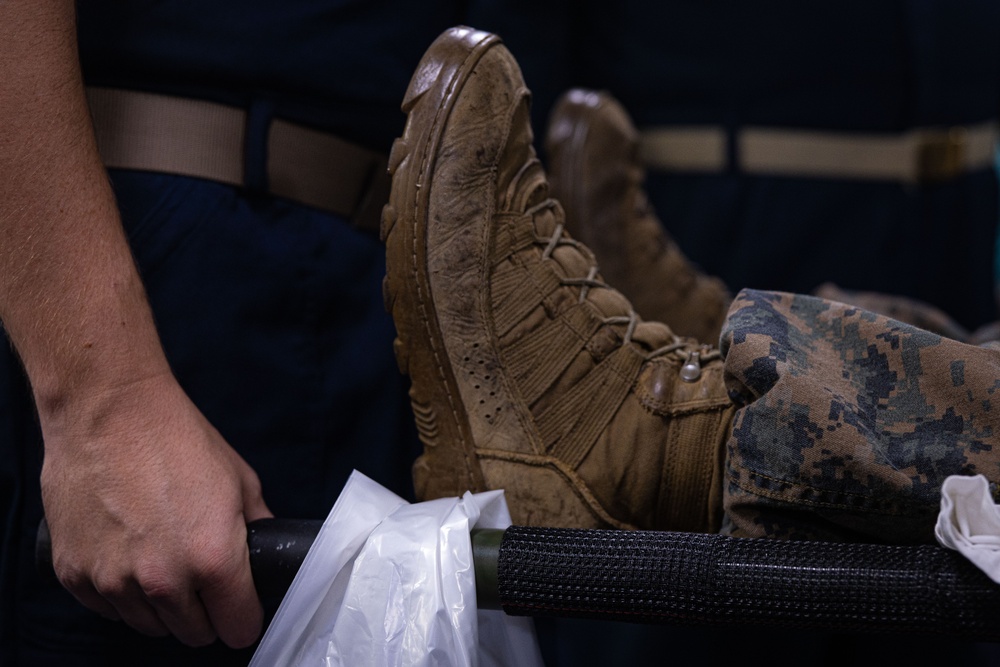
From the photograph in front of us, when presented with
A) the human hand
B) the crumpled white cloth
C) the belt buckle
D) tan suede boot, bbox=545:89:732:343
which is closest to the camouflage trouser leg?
the crumpled white cloth

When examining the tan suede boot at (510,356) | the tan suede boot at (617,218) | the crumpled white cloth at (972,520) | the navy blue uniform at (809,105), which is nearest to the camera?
the crumpled white cloth at (972,520)

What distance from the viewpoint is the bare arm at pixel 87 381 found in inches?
20.0

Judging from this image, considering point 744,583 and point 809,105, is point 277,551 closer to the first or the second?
point 744,583

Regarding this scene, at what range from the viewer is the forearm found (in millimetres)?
506

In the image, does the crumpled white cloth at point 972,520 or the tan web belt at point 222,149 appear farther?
the tan web belt at point 222,149

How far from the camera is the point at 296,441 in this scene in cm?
72

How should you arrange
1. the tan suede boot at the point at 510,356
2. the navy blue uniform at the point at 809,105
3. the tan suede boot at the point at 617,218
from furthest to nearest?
the navy blue uniform at the point at 809,105, the tan suede boot at the point at 617,218, the tan suede boot at the point at 510,356

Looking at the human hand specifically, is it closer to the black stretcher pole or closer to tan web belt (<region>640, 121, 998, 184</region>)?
the black stretcher pole

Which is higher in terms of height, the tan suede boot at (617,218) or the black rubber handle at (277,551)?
the tan suede boot at (617,218)

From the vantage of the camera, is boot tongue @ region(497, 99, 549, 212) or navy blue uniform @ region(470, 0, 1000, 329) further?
navy blue uniform @ region(470, 0, 1000, 329)

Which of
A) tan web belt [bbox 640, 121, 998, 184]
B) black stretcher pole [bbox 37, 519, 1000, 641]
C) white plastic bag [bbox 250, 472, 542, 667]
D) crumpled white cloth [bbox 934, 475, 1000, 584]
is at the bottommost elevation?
white plastic bag [bbox 250, 472, 542, 667]

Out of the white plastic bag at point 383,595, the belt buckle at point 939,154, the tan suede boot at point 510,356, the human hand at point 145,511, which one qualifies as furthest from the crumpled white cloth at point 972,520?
the belt buckle at point 939,154

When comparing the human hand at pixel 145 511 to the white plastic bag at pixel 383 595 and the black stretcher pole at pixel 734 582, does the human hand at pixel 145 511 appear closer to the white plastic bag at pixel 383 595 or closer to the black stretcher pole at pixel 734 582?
the white plastic bag at pixel 383 595

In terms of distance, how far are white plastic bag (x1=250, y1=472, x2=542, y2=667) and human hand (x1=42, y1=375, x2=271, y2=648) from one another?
43mm
